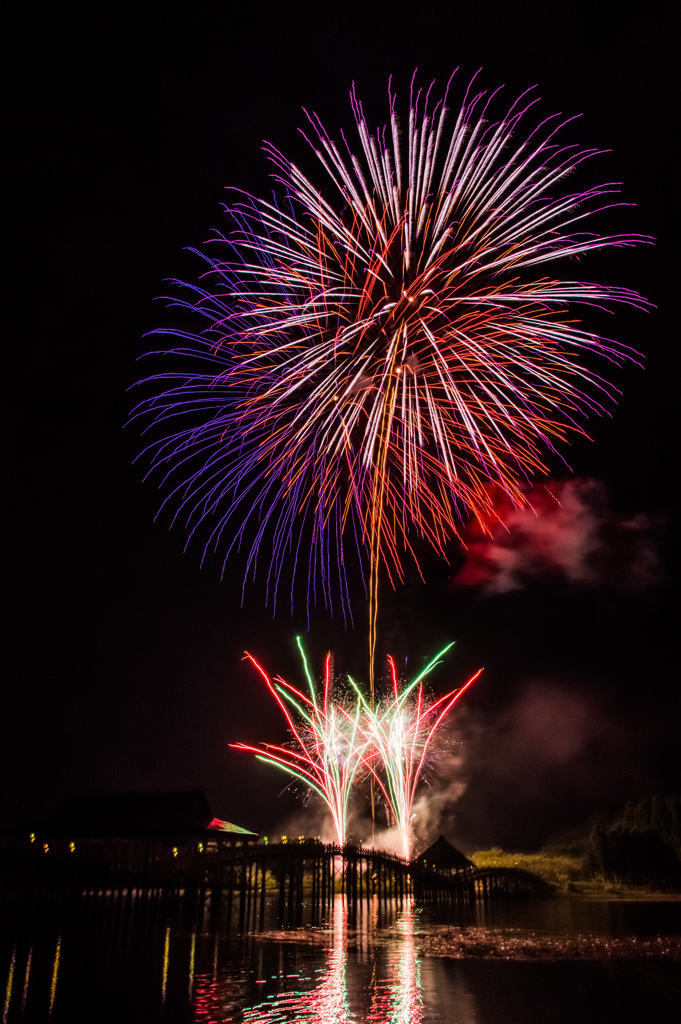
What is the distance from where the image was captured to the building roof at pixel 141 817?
39156 millimetres

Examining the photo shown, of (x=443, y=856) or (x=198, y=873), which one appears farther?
(x=443, y=856)

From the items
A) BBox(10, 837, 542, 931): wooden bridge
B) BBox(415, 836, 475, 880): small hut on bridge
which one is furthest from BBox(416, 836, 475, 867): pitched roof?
BBox(10, 837, 542, 931): wooden bridge

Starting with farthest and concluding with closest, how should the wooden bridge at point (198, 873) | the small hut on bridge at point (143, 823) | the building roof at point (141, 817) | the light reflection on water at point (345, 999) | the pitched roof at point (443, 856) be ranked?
the pitched roof at point (443, 856), the building roof at point (141, 817), the small hut on bridge at point (143, 823), the wooden bridge at point (198, 873), the light reflection on water at point (345, 999)

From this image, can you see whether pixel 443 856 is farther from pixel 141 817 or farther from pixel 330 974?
pixel 330 974

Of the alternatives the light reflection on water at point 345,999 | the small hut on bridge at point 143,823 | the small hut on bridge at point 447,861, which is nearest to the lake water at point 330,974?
the light reflection on water at point 345,999

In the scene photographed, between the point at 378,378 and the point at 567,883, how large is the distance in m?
63.7

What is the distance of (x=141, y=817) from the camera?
40.1 meters

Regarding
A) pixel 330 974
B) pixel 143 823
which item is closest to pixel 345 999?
pixel 330 974

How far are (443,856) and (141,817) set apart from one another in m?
20.0

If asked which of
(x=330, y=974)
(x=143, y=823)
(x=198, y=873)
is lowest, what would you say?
(x=330, y=974)

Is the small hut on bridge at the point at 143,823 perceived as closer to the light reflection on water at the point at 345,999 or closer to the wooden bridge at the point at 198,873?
the wooden bridge at the point at 198,873

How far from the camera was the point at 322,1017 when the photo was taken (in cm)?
984

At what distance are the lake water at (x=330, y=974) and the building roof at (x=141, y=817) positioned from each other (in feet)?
52.2

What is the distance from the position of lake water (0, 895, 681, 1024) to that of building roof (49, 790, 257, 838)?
627 inches
